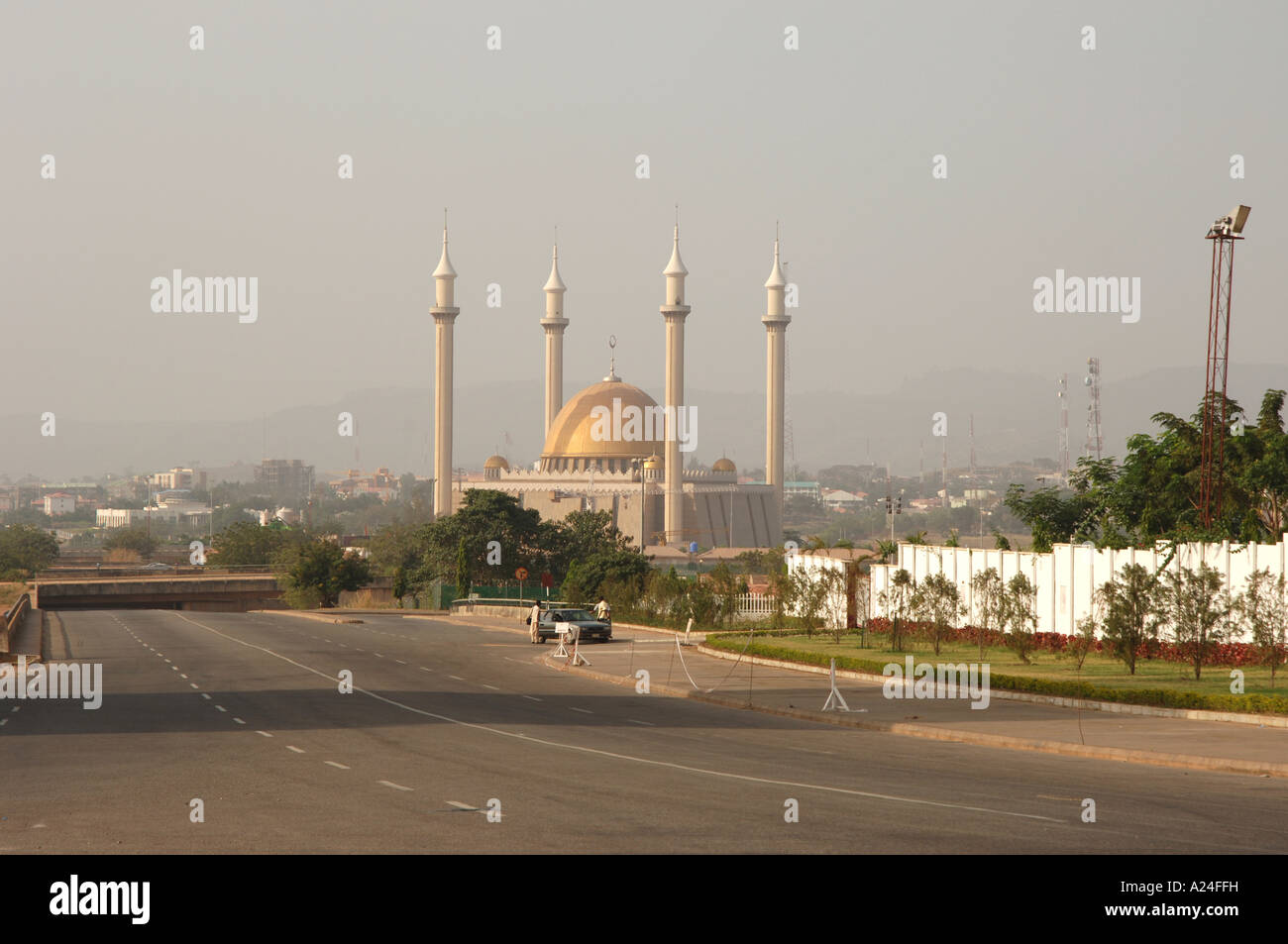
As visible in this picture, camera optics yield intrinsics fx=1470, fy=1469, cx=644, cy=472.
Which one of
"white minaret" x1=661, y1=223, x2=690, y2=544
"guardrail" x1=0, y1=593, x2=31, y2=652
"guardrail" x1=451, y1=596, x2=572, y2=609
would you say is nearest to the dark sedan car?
"guardrail" x1=451, y1=596, x2=572, y2=609

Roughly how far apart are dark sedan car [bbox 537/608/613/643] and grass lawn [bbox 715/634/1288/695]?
5.51 meters

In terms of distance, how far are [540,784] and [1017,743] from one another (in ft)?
27.0

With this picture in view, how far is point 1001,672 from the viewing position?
31.2m

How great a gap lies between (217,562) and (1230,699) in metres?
106

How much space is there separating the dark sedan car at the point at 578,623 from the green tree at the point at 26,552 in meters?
77.0

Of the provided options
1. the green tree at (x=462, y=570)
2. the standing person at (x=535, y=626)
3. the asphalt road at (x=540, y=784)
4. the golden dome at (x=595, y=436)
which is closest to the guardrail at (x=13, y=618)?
the asphalt road at (x=540, y=784)

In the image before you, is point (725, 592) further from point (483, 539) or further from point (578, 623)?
point (483, 539)

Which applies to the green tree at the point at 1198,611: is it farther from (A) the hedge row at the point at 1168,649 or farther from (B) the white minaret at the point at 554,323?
(B) the white minaret at the point at 554,323

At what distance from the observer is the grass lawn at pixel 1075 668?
2747 centimetres
